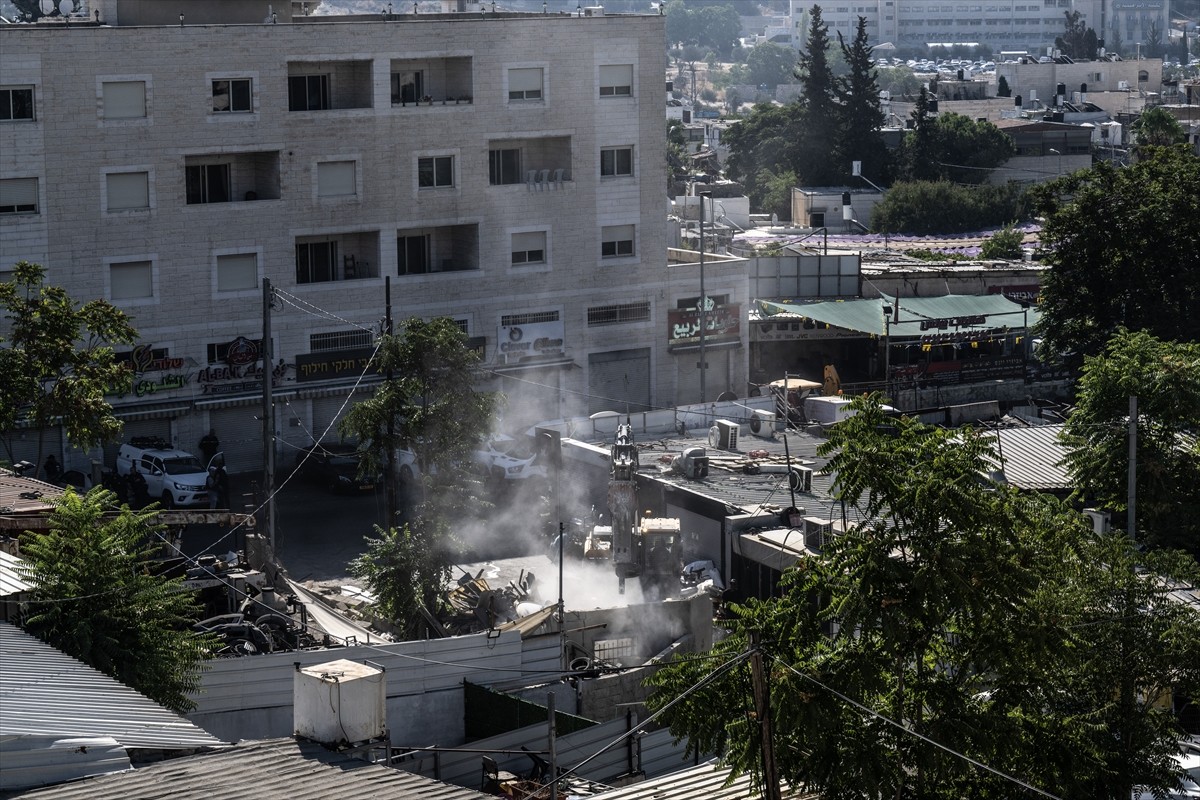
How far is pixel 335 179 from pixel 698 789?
89.8 feet

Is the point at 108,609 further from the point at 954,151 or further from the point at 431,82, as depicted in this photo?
the point at 954,151

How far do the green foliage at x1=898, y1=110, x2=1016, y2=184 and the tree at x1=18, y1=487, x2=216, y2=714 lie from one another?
77024mm

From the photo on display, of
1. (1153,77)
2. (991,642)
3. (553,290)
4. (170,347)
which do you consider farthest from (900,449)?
(1153,77)

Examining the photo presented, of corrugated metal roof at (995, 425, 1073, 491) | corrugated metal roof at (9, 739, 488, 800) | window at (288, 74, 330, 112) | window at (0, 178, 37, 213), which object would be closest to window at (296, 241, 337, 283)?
window at (288, 74, 330, 112)

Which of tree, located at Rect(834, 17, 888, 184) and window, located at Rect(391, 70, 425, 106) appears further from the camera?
tree, located at Rect(834, 17, 888, 184)

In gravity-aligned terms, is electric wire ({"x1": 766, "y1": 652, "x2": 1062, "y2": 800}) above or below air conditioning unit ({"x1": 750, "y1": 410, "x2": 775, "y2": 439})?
above

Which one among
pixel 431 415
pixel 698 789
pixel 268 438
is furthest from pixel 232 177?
pixel 698 789

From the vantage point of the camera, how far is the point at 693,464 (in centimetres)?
3069

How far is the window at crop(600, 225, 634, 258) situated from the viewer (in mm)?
→ 44281

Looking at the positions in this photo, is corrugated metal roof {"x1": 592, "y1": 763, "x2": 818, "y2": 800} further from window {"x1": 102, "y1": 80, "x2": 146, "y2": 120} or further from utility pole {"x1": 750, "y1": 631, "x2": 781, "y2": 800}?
window {"x1": 102, "y1": 80, "x2": 146, "y2": 120}

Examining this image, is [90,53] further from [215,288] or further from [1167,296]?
[1167,296]

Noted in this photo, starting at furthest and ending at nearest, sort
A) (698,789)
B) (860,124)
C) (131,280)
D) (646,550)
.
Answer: (860,124) < (131,280) < (646,550) < (698,789)

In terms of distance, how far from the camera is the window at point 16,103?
36.8 m

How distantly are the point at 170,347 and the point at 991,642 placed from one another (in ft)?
88.7
